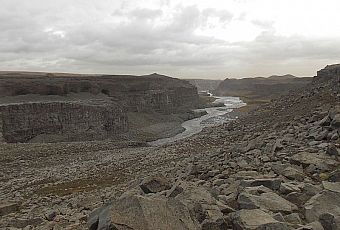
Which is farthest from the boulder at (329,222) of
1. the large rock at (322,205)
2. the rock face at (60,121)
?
the rock face at (60,121)

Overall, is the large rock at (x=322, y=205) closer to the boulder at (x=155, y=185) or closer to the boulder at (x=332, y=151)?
the boulder at (x=332, y=151)

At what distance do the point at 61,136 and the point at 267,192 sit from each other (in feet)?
175

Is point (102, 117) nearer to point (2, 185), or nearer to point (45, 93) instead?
point (45, 93)

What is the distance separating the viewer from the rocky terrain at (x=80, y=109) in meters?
57.8

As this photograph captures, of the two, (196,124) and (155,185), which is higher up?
(155,185)

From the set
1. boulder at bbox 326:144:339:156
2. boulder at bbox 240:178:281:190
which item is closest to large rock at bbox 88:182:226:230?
boulder at bbox 240:178:281:190

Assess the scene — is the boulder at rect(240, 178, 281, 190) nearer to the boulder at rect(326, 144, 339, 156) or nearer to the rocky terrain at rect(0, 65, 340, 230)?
the rocky terrain at rect(0, 65, 340, 230)

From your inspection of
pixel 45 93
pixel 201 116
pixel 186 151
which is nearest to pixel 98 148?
pixel 186 151

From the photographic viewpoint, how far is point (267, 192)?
998 cm

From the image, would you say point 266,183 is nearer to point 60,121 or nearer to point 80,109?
point 60,121

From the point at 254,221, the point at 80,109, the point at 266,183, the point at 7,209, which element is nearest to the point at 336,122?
the point at 266,183

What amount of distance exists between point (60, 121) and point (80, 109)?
4587mm

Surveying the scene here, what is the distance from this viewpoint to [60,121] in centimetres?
6184

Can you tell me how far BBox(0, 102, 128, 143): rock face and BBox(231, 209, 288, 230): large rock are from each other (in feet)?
166
